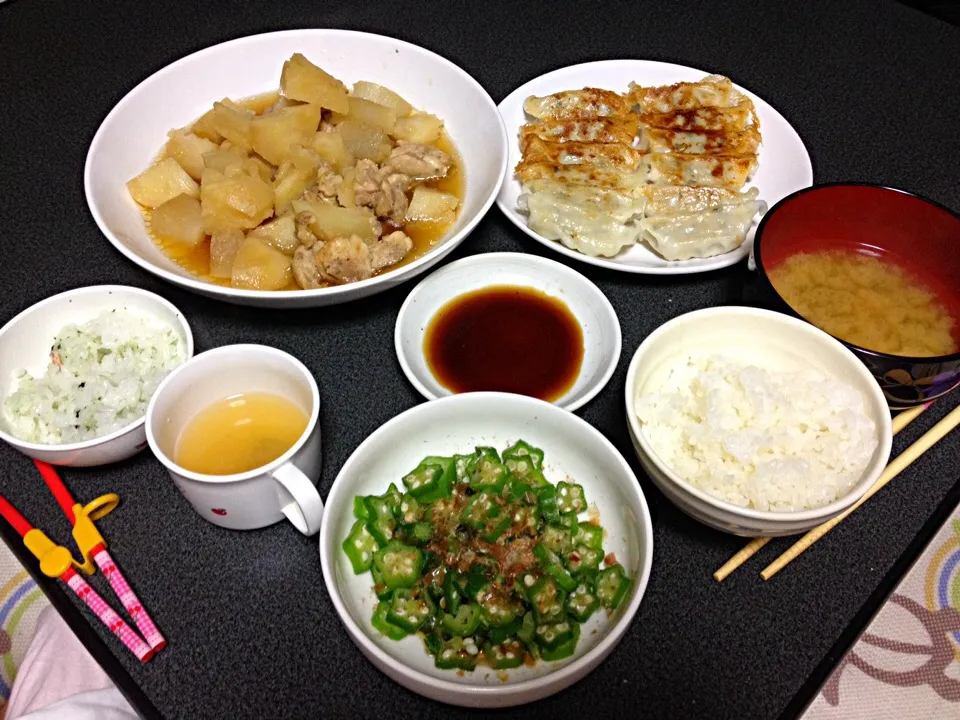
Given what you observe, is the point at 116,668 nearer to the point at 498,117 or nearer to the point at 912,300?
the point at 498,117

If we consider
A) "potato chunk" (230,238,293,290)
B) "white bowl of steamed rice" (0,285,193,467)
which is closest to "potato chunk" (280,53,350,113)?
"potato chunk" (230,238,293,290)

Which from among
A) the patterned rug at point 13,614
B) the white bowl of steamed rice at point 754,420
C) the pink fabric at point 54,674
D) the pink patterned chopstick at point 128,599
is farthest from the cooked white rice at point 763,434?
the patterned rug at point 13,614

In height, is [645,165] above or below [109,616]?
above

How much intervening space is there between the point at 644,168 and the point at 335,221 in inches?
41.0

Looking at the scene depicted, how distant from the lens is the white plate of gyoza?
200cm

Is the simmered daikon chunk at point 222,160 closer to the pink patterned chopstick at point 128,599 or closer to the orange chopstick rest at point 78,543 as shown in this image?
the orange chopstick rest at point 78,543

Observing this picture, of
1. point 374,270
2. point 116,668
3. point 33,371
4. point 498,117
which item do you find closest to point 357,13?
point 498,117

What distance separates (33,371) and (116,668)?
0.79 m

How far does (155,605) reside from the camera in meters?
1.43

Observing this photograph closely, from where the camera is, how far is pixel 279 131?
1960 mm

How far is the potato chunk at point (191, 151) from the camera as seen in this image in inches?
79.0

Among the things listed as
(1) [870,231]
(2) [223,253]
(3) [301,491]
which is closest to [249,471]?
(3) [301,491]

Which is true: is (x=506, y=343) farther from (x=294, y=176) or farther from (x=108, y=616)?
(x=108, y=616)

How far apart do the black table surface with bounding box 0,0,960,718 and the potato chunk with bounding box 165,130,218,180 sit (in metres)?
0.35
